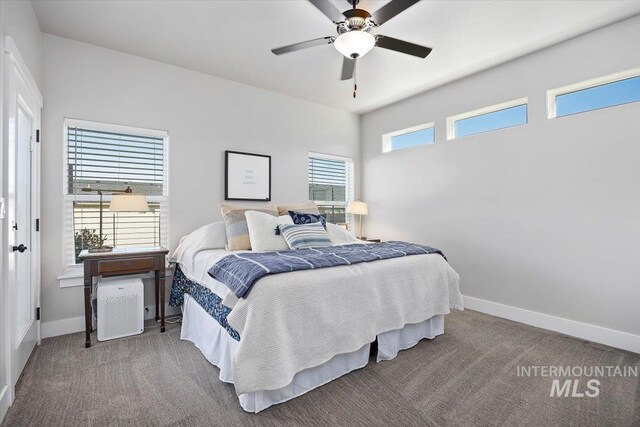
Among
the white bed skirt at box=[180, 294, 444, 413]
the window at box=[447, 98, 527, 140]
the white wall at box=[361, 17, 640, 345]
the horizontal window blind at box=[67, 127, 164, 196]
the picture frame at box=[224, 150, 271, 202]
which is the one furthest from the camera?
the picture frame at box=[224, 150, 271, 202]

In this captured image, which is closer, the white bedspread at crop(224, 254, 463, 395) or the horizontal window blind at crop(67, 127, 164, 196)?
the white bedspread at crop(224, 254, 463, 395)

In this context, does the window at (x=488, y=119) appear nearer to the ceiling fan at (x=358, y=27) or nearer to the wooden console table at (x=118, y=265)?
the ceiling fan at (x=358, y=27)

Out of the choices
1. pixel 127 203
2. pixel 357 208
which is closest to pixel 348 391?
pixel 127 203

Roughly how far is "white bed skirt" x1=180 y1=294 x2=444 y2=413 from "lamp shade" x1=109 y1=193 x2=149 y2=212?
0.96 meters

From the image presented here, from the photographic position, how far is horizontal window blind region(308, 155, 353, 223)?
16.0 ft

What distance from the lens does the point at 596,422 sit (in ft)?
5.77

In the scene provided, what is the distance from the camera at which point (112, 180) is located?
3.27 meters

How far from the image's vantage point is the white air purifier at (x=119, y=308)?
2791 millimetres

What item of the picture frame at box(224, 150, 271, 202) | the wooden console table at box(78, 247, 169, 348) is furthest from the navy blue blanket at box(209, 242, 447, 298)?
the picture frame at box(224, 150, 271, 202)

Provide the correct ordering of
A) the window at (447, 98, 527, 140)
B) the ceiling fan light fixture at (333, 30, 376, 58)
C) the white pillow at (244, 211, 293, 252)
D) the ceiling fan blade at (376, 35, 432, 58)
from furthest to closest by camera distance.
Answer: the window at (447, 98, 527, 140)
the white pillow at (244, 211, 293, 252)
the ceiling fan blade at (376, 35, 432, 58)
the ceiling fan light fixture at (333, 30, 376, 58)

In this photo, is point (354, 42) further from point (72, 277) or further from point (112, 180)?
point (72, 277)

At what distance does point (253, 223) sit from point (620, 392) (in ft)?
9.87

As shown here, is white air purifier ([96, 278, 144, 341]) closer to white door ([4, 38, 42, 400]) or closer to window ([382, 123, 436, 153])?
white door ([4, 38, 42, 400])

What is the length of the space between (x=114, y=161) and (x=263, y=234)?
178 centimetres
